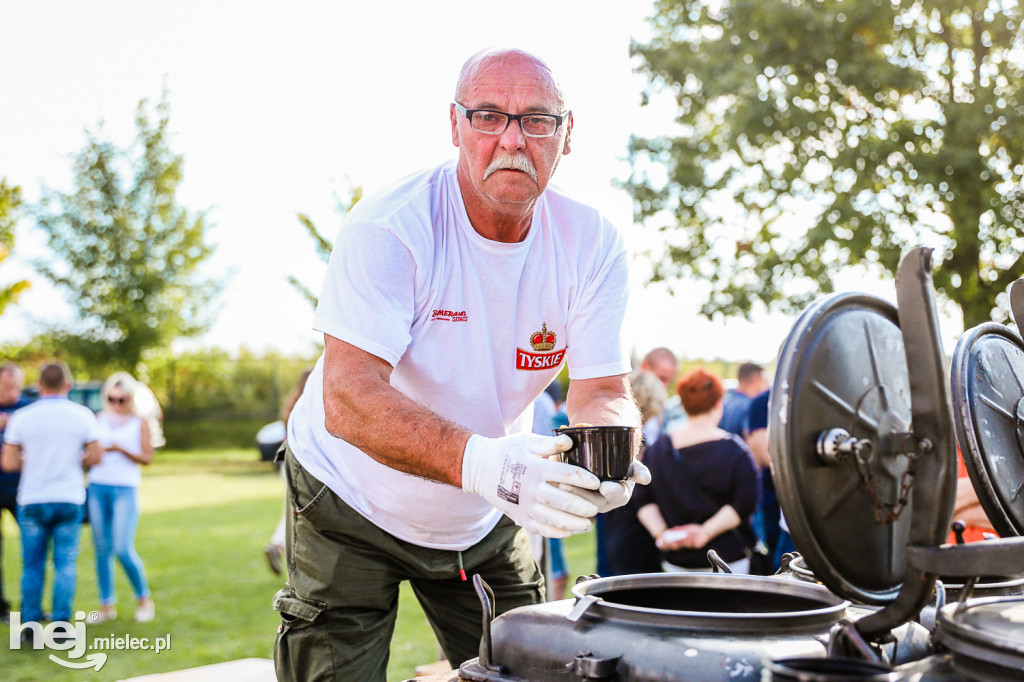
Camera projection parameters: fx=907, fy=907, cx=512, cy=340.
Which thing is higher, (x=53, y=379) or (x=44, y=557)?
(x=53, y=379)

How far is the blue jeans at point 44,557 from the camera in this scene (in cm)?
703

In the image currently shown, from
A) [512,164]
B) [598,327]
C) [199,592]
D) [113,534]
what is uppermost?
[512,164]

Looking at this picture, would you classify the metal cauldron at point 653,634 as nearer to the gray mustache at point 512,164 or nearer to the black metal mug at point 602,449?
the black metal mug at point 602,449

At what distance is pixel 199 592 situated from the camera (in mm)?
8562

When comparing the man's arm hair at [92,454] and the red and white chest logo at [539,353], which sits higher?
the red and white chest logo at [539,353]

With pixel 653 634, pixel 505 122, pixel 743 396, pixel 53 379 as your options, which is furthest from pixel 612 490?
pixel 53 379

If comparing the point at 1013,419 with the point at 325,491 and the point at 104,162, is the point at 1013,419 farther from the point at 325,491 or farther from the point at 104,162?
the point at 104,162

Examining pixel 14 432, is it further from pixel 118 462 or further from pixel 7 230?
pixel 7 230

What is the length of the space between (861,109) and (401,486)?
45.7 feet

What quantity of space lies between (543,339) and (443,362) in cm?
31

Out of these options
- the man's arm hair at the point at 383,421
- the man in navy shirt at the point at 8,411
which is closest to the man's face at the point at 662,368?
the man in navy shirt at the point at 8,411

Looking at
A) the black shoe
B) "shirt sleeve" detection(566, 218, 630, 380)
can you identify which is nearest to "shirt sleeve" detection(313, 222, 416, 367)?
"shirt sleeve" detection(566, 218, 630, 380)

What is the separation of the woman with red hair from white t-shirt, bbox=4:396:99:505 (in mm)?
→ 4607

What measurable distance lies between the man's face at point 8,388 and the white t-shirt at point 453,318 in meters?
6.16
